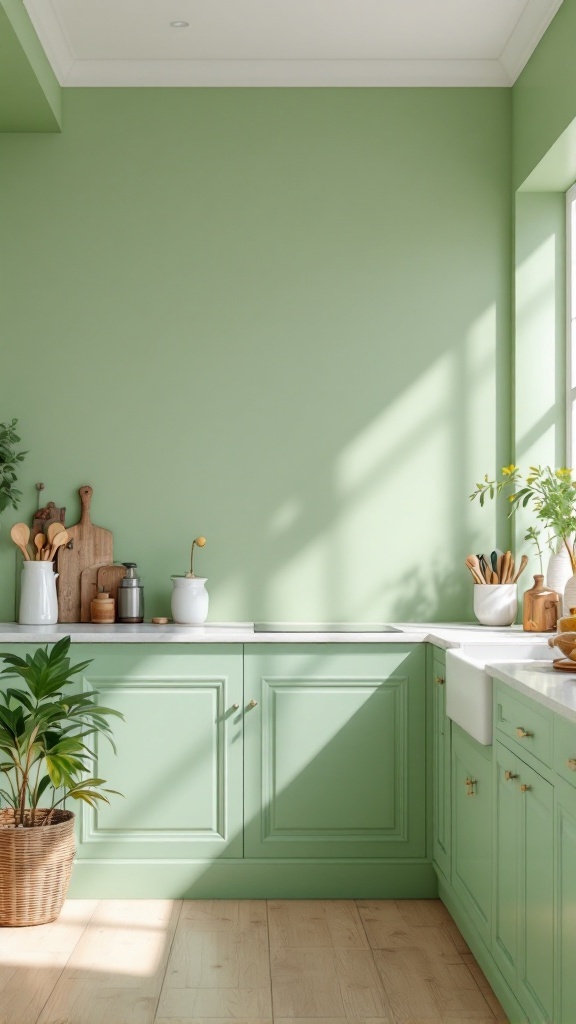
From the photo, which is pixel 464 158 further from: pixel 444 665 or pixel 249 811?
pixel 249 811

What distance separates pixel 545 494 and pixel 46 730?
186 centimetres

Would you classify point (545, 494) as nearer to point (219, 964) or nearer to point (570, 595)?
point (570, 595)

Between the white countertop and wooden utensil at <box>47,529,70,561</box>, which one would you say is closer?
the white countertop

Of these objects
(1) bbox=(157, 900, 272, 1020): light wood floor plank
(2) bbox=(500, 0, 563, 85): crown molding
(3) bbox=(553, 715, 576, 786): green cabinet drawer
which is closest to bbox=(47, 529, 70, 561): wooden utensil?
(1) bbox=(157, 900, 272, 1020): light wood floor plank

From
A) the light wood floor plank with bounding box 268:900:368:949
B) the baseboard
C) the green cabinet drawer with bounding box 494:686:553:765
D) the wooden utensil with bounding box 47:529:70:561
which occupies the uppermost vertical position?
the wooden utensil with bounding box 47:529:70:561

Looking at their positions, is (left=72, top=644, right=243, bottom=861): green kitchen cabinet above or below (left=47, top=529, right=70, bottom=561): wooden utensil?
below

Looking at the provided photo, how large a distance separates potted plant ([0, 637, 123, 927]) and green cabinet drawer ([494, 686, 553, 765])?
1173 mm

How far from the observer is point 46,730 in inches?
120

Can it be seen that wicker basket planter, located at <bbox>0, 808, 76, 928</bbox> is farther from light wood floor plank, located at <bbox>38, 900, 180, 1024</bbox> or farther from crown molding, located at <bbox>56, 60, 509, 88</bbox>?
crown molding, located at <bbox>56, 60, 509, 88</bbox>

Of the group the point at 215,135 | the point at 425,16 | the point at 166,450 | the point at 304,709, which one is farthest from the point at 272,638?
the point at 425,16

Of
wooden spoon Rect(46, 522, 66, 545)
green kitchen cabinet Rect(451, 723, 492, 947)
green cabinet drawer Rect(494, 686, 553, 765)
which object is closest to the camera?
green cabinet drawer Rect(494, 686, 553, 765)

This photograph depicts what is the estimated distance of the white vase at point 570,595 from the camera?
3.10 m

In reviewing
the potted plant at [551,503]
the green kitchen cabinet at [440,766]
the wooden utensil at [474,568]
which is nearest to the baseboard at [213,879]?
the green kitchen cabinet at [440,766]

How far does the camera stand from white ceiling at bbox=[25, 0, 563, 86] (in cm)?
332
